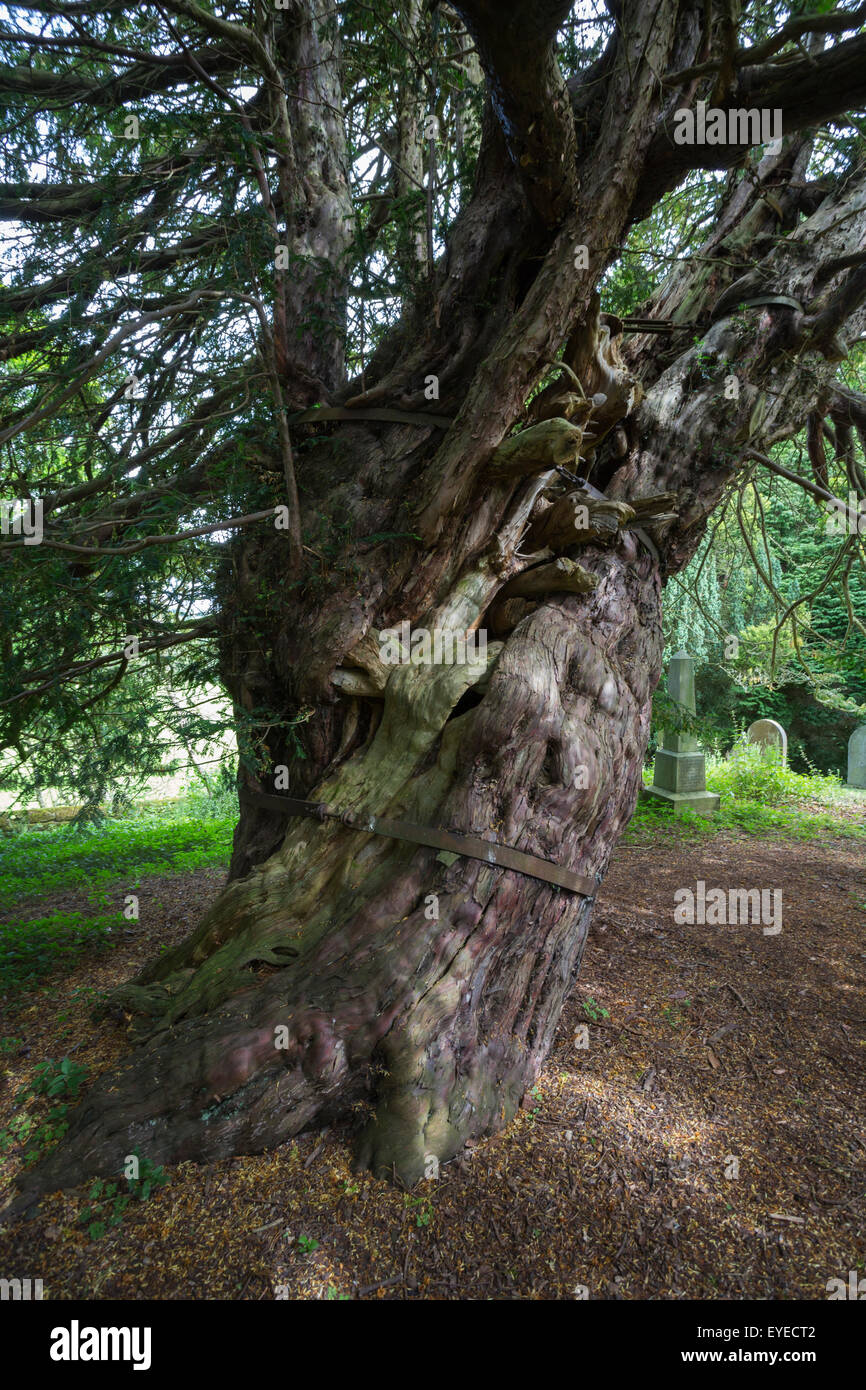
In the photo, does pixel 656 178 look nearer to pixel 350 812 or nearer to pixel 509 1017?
pixel 350 812

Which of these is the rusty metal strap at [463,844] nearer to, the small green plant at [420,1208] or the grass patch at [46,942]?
the small green plant at [420,1208]

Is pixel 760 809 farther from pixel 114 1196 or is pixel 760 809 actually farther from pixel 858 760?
pixel 114 1196

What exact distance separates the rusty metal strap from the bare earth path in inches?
32.3

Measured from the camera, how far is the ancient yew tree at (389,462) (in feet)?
8.60

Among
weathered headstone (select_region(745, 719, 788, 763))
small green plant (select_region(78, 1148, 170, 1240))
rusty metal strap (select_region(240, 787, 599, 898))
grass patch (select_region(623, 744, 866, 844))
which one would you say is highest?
rusty metal strap (select_region(240, 787, 599, 898))

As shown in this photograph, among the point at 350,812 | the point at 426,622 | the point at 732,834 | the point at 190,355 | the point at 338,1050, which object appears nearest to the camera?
the point at 338,1050

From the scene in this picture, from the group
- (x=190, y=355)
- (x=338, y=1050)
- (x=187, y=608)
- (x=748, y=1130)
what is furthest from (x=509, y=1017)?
(x=190, y=355)

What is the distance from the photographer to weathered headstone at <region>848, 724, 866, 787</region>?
40.0ft

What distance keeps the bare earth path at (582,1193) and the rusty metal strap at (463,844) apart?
82 centimetres

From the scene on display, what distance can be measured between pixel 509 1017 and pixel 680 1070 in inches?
33.1

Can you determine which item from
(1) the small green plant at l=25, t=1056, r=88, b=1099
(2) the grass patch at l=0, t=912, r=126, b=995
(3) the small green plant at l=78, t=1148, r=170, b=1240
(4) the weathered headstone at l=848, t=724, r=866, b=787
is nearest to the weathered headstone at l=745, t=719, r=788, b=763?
(4) the weathered headstone at l=848, t=724, r=866, b=787

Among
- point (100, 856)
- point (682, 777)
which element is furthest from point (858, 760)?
point (100, 856)

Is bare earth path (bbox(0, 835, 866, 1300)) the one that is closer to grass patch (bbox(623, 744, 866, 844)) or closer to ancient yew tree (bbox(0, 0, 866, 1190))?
ancient yew tree (bbox(0, 0, 866, 1190))

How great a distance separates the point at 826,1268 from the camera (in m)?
2.06
